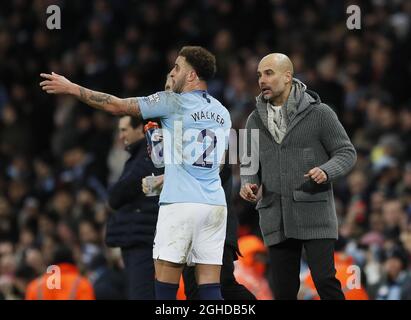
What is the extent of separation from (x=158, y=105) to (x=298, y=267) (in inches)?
58.4

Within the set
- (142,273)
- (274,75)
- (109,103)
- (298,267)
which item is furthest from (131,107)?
(142,273)

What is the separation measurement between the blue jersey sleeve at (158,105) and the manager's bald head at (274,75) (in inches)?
29.2

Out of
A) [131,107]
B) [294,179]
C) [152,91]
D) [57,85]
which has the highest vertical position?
[152,91]

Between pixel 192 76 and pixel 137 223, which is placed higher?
pixel 192 76

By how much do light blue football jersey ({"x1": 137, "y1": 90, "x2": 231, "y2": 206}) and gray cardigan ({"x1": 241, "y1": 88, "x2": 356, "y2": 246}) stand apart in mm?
550

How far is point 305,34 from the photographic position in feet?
49.1

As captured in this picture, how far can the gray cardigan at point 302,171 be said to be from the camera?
7.05 metres

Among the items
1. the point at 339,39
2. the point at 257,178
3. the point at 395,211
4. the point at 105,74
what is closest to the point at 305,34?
the point at 339,39

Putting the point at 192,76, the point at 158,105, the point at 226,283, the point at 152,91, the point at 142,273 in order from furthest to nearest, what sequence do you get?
the point at 152,91 → the point at 142,273 → the point at 226,283 → the point at 192,76 → the point at 158,105

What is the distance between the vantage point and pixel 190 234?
6.65m

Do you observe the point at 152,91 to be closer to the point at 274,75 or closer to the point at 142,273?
the point at 142,273

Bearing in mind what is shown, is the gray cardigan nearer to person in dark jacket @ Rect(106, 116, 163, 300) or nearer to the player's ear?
the player's ear

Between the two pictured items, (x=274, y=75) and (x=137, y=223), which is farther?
(x=137, y=223)

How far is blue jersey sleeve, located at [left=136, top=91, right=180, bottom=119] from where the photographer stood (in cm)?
655
